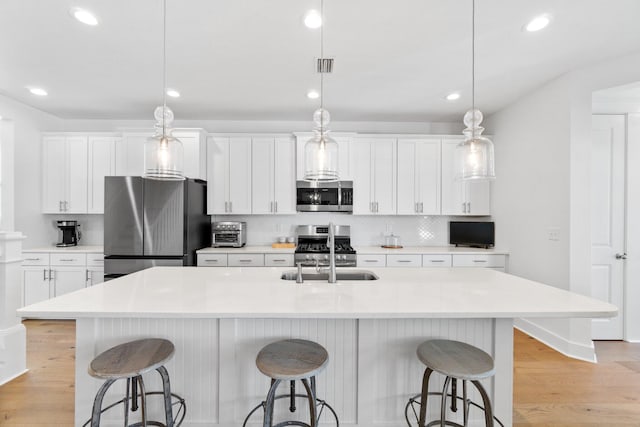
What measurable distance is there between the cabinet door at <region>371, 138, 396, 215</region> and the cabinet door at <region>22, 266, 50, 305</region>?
169 inches

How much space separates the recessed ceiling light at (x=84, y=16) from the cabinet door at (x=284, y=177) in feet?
7.46

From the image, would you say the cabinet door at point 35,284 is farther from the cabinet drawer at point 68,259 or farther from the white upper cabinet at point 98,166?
the white upper cabinet at point 98,166

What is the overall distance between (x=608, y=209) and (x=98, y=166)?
6047mm

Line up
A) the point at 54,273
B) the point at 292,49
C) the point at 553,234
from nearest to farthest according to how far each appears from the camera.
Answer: the point at 292,49
the point at 553,234
the point at 54,273

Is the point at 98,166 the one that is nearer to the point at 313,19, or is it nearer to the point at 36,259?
the point at 36,259

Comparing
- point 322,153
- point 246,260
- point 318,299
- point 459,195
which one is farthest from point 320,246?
point 318,299

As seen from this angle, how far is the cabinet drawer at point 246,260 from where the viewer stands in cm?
381

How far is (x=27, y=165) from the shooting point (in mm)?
3895

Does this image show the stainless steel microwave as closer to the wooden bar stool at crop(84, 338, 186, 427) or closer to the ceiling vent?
the ceiling vent

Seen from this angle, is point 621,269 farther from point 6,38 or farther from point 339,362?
point 6,38

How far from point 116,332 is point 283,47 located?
2340 millimetres

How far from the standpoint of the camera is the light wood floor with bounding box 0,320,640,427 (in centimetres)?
200

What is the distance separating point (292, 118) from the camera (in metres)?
4.31

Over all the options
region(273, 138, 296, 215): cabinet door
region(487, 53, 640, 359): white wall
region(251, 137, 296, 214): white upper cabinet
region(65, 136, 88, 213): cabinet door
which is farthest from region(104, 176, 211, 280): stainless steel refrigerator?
region(487, 53, 640, 359): white wall
